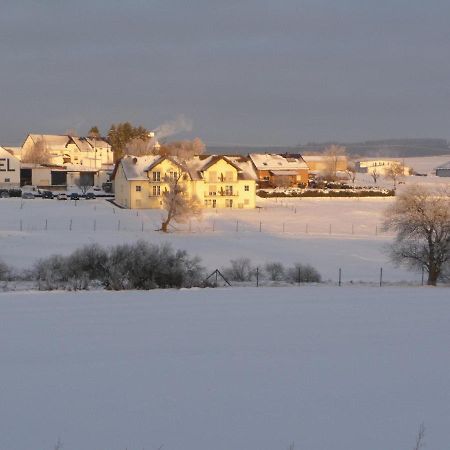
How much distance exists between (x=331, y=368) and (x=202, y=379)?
2.28 meters

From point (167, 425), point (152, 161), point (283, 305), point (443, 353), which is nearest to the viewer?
point (167, 425)

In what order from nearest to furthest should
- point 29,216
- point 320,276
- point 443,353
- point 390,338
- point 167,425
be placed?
point 167,425 → point 443,353 → point 390,338 → point 320,276 → point 29,216

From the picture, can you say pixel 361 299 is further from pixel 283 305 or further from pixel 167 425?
pixel 167 425

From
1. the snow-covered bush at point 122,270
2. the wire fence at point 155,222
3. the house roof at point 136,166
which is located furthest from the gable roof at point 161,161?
the snow-covered bush at point 122,270

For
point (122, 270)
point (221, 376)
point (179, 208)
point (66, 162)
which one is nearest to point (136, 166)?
point (179, 208)

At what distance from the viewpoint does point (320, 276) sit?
2722 cm

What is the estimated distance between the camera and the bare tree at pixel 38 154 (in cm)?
9517

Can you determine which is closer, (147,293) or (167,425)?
(167,425)

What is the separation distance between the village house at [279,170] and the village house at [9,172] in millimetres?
29580

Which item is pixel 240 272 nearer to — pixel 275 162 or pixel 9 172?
pixel 9 172

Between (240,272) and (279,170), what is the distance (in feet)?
206

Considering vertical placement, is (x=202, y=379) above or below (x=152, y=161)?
below

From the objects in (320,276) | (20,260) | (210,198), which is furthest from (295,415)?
(210,198)

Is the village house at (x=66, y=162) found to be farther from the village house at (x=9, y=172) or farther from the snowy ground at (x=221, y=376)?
the snowy ground at (x=221, y=376)
